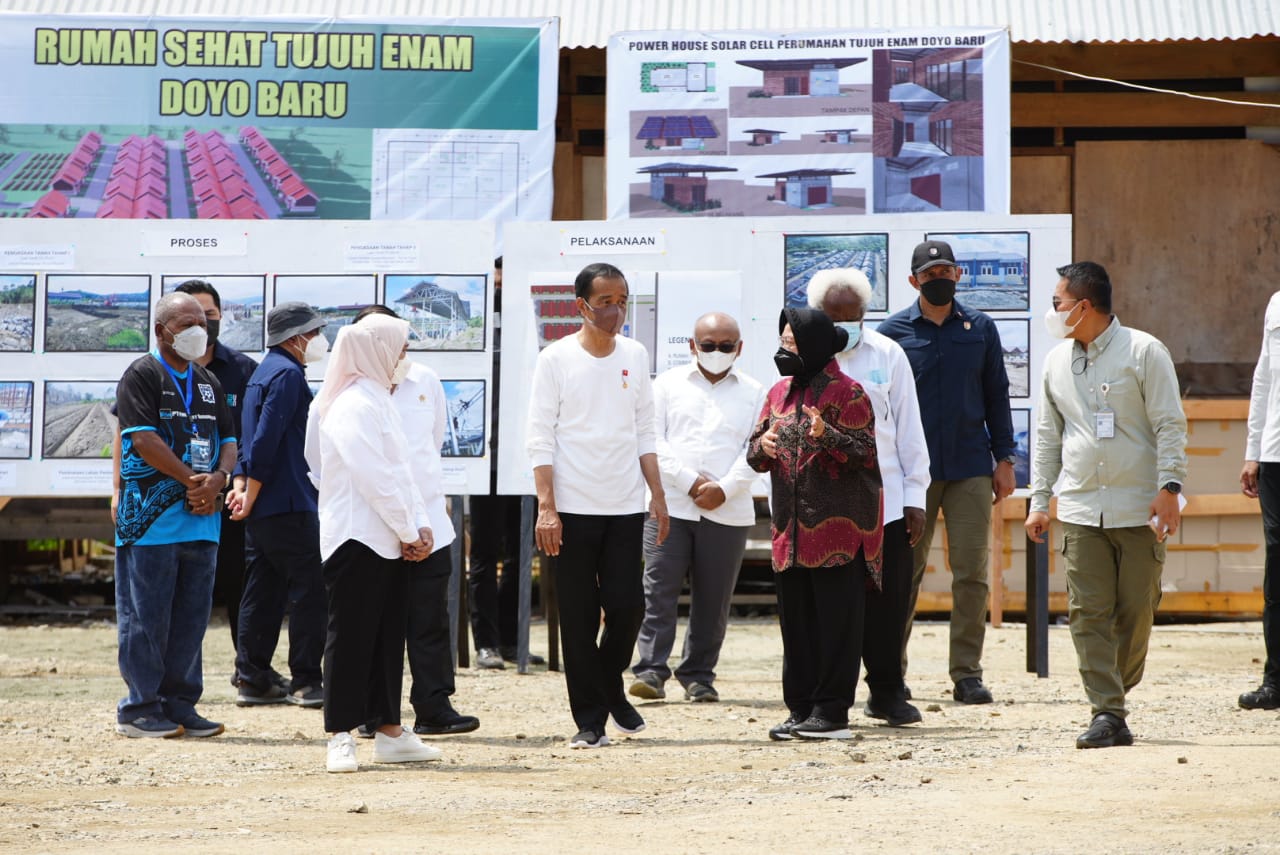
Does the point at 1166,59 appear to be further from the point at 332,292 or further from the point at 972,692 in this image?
the point at 332,292

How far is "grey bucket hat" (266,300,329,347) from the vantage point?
7590 mm

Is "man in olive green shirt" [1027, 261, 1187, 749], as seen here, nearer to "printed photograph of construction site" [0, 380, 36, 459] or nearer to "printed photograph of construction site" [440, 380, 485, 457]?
"printed photograph of construction site" [440, 380, 485, 457]

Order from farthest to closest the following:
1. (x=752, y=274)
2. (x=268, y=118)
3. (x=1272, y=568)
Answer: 1. (x=268, y=118)
2. (x=752, y=274)
3. (x=1272, y=568)

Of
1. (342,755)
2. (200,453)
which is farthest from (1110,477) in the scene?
(200,453)

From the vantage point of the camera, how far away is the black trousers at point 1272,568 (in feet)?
23.5

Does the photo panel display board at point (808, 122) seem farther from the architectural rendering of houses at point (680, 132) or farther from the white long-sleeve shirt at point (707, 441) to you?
the white long-sleeve shirt at point (707, 441)

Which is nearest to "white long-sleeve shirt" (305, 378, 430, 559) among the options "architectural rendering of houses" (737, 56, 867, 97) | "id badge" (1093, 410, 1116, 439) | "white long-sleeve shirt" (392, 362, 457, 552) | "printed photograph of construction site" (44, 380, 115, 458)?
"white long-sleeve shirt" (392, 362, 457, 552)

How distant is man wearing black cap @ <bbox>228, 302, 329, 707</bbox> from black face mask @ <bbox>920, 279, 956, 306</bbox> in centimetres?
285

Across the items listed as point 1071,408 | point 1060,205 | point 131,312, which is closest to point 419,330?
point 131,312

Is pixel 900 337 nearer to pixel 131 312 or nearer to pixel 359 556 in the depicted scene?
pixel 359 556

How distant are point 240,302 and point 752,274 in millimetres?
2817

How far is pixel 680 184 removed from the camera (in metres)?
9.17

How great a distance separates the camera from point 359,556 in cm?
578

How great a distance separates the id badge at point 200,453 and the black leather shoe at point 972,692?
11.9ft
